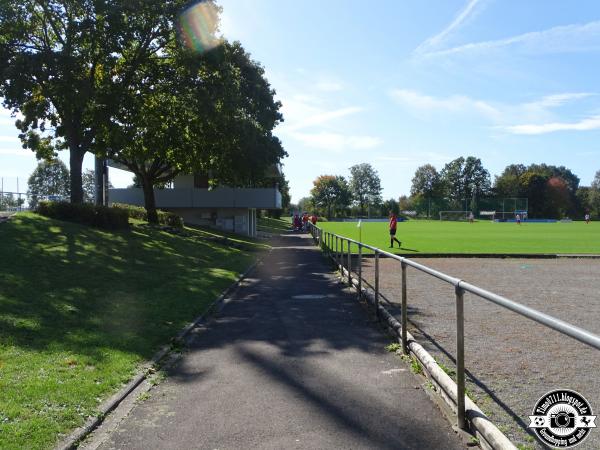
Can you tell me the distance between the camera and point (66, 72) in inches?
707

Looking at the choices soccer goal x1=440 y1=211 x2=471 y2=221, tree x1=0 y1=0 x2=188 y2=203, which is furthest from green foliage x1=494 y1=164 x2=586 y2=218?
tree x1=0 y1=0 x2=188 y2=203

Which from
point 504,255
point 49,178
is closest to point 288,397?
point 504,255

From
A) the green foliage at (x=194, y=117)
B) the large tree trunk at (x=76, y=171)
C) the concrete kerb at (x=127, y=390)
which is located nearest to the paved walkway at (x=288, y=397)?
the concrete kerb at (x=127, y=390)

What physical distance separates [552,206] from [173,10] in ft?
401

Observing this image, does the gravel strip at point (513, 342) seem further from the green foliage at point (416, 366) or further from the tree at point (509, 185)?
the tree at point (509, 185)

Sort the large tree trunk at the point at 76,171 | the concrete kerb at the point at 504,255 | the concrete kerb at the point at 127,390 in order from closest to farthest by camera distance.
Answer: the concrete kerb at the point at 127,390 → the large tree trunk at the point at 76,171 → the concrete kerb at the point at 504,255

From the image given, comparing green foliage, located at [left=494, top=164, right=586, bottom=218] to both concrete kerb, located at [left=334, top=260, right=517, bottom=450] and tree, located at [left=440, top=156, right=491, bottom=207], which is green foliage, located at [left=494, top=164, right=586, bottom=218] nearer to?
tree, located at [left=440, top=156, right=491, bottom=207]

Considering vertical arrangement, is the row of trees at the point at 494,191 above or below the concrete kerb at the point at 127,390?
above

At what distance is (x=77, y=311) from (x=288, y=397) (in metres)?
5.15

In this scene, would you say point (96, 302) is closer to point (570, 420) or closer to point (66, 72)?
point (570, 420)

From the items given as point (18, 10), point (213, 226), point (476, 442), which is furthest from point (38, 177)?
point (476, 442)

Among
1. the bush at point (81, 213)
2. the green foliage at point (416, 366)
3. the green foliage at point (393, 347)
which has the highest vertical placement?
the bush at point (81, 213)

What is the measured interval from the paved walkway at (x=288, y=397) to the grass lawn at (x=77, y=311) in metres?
0.59

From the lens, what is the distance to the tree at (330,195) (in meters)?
128
